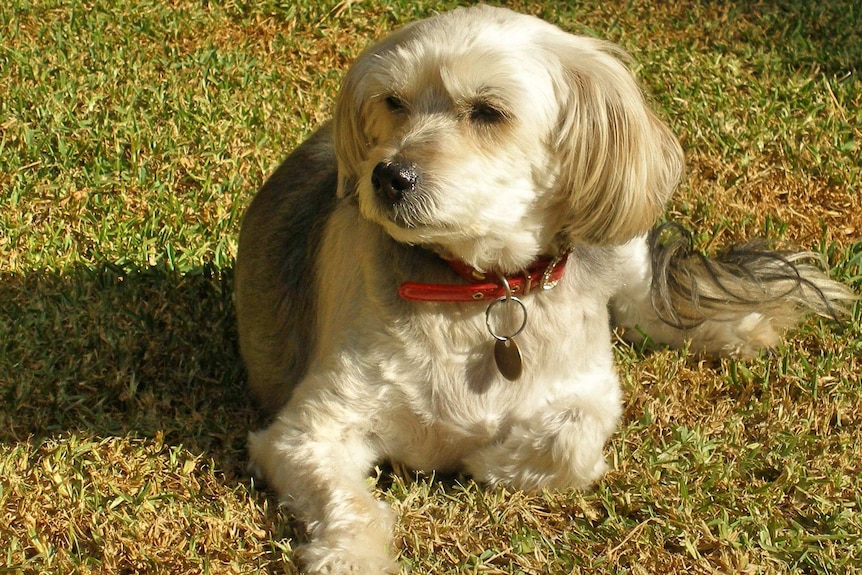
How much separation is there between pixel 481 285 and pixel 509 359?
259 millimetres

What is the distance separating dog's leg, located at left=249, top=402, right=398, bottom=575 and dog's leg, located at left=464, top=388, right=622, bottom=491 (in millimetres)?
404

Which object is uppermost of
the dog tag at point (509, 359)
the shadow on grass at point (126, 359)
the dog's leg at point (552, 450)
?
the dog tag at point (509, 359)

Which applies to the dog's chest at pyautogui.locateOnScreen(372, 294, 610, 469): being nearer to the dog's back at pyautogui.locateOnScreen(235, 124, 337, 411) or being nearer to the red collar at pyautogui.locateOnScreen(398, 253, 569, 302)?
the red collar at pyautogui.locateOnScreen(398, 253, 569, 302)

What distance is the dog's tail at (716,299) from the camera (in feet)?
15.3

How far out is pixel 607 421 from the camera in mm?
3859

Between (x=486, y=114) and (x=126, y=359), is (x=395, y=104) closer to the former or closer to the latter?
(x=486, y=114)

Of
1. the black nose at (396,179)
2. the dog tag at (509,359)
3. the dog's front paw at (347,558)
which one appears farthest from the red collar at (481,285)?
the dog's front paw at (347,558)

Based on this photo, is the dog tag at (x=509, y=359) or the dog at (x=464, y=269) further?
the dog tag at (x=509, y=359)

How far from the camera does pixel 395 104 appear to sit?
360 centimetres

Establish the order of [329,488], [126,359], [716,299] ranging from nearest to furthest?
[329,488], [126,359], [716,299]

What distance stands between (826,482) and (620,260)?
3.84 ft

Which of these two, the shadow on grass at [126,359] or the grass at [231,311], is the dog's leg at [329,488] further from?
the shadow on grass at [126,359]

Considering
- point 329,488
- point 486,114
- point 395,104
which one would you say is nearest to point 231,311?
point 329,488

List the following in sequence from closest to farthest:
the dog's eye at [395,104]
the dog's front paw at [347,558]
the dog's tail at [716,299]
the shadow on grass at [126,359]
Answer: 1. the dog's front paw at [347,558]
2. the dog's eye at [395,104]
3. the shadow on grass at [126,359]
4. the dog's tail at [716,299]
